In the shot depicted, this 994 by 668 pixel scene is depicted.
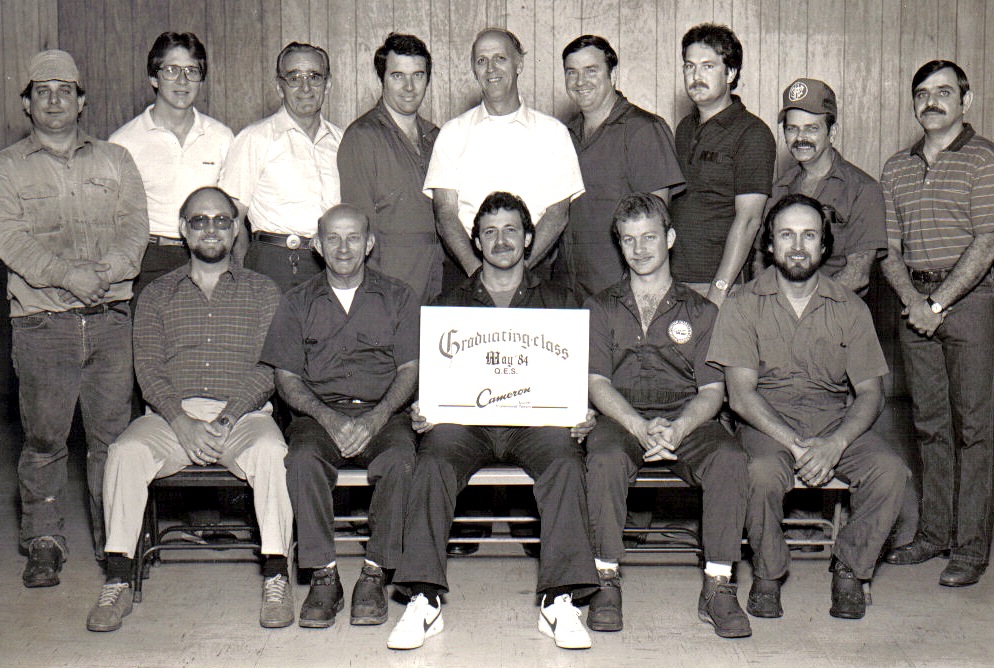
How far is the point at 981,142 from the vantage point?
4203 mm

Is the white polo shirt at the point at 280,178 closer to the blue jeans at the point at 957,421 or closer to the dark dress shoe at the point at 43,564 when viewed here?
the dark dress shoe at the point at 43,564

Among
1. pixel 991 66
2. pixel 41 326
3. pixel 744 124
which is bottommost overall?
pixel 41 326

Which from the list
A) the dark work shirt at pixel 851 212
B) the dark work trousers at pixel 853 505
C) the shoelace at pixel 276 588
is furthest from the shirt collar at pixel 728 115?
the shoelace at pixel 276 588

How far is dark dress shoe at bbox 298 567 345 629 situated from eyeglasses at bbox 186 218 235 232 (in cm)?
143

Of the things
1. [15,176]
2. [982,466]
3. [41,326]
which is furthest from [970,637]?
[15,176]

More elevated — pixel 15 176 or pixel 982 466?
pixel 15 176

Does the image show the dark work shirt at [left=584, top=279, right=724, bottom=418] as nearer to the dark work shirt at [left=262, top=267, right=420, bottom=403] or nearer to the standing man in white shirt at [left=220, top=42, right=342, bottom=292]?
the dark work shirt at [left=262, top=267, right=420, bottom=403]

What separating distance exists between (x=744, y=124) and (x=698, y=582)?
6.16 ft

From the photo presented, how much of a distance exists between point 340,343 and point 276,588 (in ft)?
3.07

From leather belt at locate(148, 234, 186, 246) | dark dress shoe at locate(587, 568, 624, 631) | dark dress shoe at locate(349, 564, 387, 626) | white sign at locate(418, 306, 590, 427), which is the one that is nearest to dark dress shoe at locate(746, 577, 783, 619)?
dark dress shoe at locate(587, 568, 624, 631)

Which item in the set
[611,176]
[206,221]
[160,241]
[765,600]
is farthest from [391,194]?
[765,600]

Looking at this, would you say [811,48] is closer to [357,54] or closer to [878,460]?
[357,54]

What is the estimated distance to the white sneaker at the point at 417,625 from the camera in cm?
342

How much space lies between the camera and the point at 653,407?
400 centimetres
